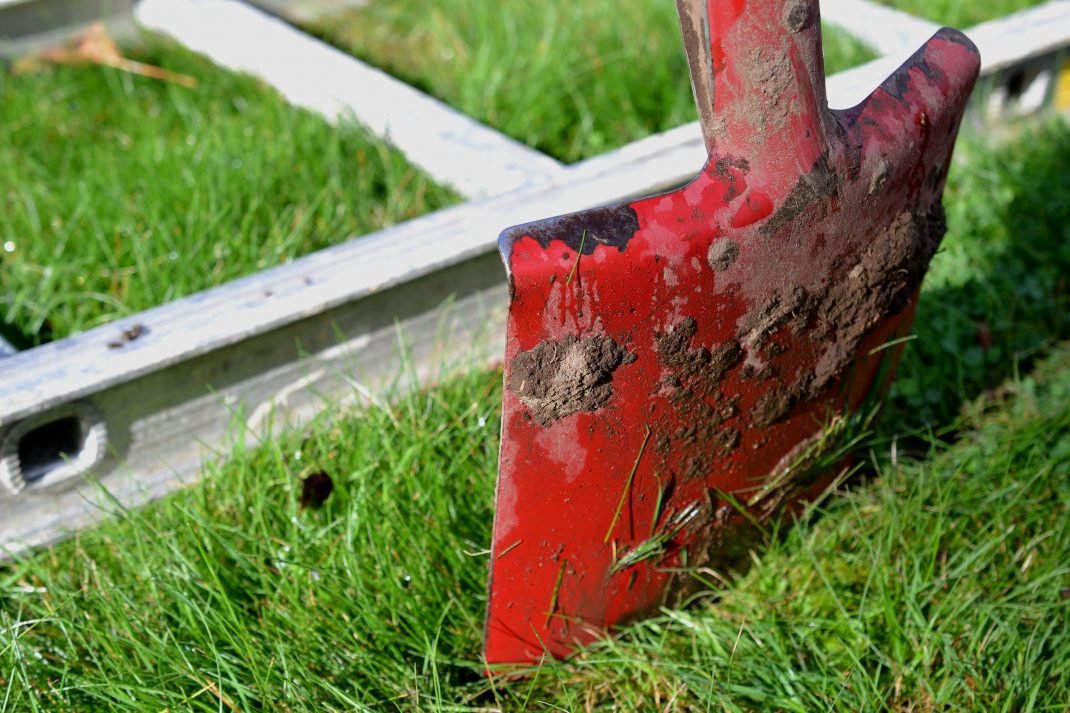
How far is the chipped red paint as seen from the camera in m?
1.40

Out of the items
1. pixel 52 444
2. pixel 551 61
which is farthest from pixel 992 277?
pixel 52 444

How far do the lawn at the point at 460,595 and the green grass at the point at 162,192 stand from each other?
0.53 m

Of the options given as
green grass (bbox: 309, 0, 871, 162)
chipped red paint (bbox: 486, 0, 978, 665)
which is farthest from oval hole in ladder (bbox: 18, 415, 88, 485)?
green grass (bbox: 309, 0, 871, 162)

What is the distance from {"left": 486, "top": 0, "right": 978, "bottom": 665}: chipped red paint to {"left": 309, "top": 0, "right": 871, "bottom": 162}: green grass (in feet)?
4.60

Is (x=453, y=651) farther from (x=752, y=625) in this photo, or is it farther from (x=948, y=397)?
(x=948, y=397)

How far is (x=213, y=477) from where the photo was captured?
1999 mm

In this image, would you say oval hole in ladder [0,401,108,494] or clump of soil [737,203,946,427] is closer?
clump of soil [737,203,946,427]

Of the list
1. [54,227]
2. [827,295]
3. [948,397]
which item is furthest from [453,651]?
[54,227]

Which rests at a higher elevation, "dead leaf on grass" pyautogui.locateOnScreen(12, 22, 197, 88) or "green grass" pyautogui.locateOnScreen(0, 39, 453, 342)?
"dead leaf on grass" pyautogui.locateOnScreen(12, 22, 197, 88)

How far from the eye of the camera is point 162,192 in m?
2.57

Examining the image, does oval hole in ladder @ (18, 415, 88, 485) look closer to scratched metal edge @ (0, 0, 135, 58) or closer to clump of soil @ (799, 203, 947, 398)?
clump of soil @ (799, 203, 947, 398)

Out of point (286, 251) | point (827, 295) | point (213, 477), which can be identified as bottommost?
point (213, 477)

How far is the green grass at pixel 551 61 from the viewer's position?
3.00 metres

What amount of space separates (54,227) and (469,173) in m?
0.93
